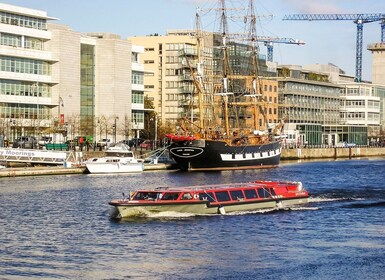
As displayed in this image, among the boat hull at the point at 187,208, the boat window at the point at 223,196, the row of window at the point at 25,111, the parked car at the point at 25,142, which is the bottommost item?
the boat hull at the point at 187,208

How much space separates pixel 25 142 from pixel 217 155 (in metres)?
28.3

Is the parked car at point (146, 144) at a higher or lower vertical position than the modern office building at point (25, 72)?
lower

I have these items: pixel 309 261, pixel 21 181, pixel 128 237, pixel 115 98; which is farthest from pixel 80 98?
pixel 309 261

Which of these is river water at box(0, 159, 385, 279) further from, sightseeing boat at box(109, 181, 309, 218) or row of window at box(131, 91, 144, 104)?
row of window at box(131, 91, 144, 104)

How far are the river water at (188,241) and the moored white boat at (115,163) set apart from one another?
30.0 metres

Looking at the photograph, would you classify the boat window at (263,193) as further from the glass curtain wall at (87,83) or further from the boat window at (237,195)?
the glass curtain wall at (87,83)

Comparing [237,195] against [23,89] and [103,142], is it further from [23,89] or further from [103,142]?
[103,142]

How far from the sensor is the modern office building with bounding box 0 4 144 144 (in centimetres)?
15000

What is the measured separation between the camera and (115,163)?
12512 centimetres

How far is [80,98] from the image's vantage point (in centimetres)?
17012

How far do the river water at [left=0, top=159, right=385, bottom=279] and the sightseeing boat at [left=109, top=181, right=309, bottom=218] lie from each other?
3.15 feet

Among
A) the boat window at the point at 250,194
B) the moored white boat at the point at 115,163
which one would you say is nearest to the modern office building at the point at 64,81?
the moored white boat at the point at 115,163

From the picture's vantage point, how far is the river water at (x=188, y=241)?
→ 49438mm

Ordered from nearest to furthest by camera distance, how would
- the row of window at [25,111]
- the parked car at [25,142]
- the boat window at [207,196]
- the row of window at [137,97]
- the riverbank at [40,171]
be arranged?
the boat window at [207,196] → the riverbank at [40,171] → the parked car at [25,142] → the row of window at [25,111] → the row of window at [137,97]
